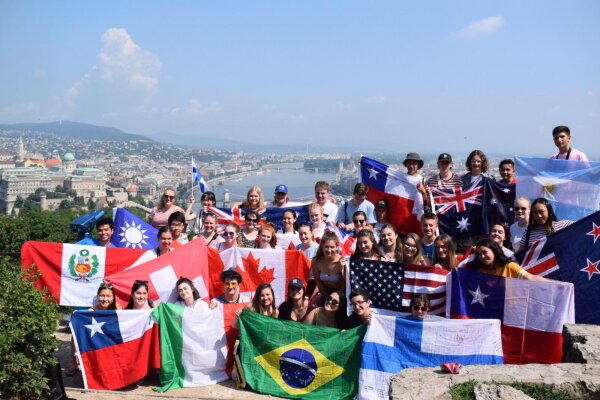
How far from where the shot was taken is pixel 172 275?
30.9 ft

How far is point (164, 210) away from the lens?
11211 mm

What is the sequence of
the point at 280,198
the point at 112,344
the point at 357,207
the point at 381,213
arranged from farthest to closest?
the point at 280,198
the point at 357,207
the point at 381,213
the point at 112,344

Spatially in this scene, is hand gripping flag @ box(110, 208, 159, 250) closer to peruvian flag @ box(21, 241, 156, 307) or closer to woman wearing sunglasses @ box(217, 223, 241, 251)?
peruvian flag @ box(21, 241, 156, 307)

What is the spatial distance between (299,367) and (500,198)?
15.8 feet

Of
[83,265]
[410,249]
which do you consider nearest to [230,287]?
[410,249]

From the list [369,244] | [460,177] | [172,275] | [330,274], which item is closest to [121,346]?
[172,275]

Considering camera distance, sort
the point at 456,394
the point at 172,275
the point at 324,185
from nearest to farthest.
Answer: the point at 456,394, the point at 172,275, the point at 324,185

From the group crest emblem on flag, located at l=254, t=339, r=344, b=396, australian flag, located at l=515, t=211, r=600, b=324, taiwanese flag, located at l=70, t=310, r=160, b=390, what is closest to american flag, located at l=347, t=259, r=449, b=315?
crest emblem on flag, located at l=254, t=339, r=344, b=396

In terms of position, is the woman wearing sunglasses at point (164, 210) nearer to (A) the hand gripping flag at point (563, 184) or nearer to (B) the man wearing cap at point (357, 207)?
(B) the man wearing cap at point (357, 207)

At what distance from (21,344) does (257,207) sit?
458 centimetres

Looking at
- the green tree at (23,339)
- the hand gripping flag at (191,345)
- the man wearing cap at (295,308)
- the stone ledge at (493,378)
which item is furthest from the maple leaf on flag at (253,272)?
the stone ledge at (493,378)

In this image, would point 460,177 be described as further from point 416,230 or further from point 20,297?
point 20,297

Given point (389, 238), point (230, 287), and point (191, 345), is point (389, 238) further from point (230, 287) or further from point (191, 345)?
point (191, 345)

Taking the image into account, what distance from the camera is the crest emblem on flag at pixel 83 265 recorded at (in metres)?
10.0
